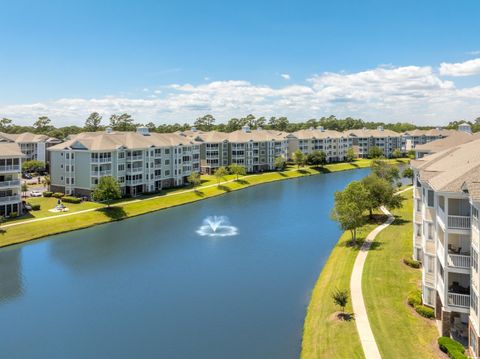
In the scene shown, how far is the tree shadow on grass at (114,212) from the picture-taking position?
6192cm

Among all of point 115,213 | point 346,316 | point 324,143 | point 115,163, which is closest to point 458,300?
point 346,316

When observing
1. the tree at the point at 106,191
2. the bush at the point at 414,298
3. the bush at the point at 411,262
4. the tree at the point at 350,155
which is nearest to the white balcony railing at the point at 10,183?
the tree at the point at 106,191

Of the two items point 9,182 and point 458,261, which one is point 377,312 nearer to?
point 458,261

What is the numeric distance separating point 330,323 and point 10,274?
1268 inches

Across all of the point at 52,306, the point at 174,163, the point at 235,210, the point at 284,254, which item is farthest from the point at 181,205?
the point at 52,306

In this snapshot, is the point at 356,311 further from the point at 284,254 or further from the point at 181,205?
the point at 181,205

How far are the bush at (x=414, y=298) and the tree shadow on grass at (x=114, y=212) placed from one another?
45750mm

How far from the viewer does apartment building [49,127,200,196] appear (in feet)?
231

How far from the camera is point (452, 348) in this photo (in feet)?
69.5

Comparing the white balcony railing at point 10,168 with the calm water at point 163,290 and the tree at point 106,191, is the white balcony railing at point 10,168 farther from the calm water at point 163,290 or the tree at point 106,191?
the calm water at point 163,290

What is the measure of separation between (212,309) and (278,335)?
6247 mm

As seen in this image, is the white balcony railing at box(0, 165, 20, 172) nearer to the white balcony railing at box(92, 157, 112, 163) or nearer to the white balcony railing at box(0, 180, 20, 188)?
the white balcony railing at box(0, 180, 20, 188)

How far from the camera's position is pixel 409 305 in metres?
28.1

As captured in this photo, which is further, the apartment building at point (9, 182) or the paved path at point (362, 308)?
the apartment building at point (9, 182)
